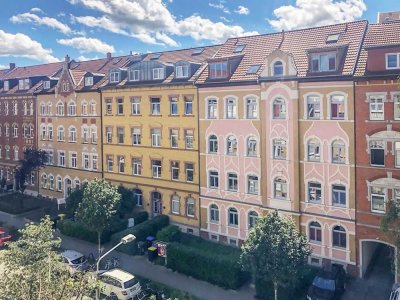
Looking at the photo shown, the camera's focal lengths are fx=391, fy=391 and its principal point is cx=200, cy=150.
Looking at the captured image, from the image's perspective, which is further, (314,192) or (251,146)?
(251,146)

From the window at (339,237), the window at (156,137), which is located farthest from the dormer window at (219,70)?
the window at (339,237)

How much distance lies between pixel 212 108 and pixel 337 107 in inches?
431

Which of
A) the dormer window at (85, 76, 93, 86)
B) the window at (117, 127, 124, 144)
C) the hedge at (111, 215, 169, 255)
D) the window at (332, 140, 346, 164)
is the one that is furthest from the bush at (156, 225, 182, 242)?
the dormer window at (85, 76, 93, 86)

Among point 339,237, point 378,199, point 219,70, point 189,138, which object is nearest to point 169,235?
point 189,138

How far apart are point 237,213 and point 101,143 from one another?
18643 mm

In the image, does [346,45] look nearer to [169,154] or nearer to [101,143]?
[169,154]

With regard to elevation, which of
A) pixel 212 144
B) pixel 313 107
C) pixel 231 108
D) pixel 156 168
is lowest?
pixel 156 168

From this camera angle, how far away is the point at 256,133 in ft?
105

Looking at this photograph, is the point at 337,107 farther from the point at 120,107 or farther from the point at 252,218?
the point at 120,107

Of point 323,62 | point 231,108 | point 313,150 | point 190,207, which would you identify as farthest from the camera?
point 190,207

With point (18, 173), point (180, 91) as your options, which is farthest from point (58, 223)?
point (180, 91)

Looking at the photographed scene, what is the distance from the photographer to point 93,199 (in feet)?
107

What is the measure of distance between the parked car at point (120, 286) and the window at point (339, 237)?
14.6 metres

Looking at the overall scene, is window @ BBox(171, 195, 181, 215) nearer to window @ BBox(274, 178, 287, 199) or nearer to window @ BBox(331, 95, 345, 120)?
window @ BBox(274, 178, 287, 199)
